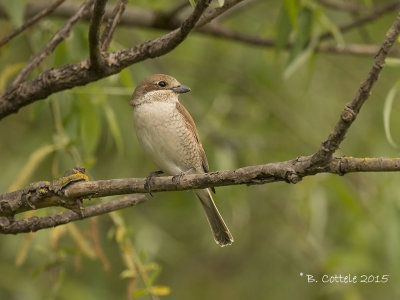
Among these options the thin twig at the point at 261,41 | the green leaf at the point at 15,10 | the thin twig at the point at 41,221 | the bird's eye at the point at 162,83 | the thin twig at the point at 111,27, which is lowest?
the thin twig at the point at 41,221

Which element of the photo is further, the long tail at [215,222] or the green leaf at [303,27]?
the long tail at [215,222]

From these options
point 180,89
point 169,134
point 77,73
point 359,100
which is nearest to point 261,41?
point 180,89

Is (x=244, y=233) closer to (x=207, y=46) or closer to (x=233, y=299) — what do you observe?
(x=233, y=299)

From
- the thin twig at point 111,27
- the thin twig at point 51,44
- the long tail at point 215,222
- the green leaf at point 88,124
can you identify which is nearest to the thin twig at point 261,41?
the long tail at point 215,222

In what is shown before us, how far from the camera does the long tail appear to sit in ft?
15.1

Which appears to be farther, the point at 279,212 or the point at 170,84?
the point at 279,212

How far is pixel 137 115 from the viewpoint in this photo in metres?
4.54

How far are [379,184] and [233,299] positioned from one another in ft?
9.52

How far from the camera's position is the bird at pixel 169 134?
4.42 meters

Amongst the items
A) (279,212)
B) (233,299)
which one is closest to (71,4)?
(279,212)

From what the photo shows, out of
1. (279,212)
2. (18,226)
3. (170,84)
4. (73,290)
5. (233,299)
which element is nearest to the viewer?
(18,226)

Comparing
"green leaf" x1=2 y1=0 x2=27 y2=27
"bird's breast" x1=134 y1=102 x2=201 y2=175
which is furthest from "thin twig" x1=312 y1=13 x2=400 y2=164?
"bird's breast" x1=134 y1=102 x2=201 y2=175

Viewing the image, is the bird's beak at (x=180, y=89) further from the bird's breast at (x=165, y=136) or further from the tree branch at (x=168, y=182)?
the tree branch at (x=168, y=182)

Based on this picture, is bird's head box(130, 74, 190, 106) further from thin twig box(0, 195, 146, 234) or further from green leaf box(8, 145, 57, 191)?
thin twig box(0, 195, 146, 234)
